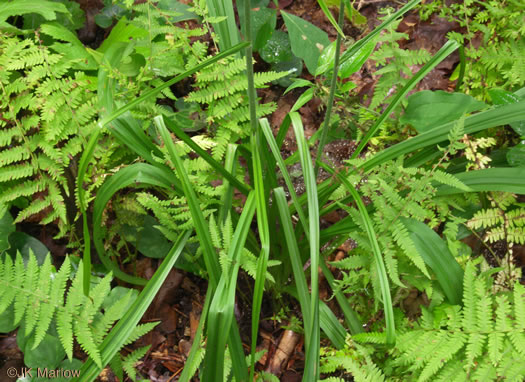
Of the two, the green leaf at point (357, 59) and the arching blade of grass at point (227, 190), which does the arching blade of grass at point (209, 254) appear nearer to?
the arching blade of grass at point (227, 190)

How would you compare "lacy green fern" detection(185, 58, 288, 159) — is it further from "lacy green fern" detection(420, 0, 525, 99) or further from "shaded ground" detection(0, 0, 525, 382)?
"lacy green fern" detection(420, 0, 525, 99)

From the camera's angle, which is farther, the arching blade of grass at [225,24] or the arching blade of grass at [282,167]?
the arching blade of grass at [225,24]

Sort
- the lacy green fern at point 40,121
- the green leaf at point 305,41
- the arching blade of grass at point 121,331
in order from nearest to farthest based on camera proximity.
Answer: the arching blade of grass at point 121,331, the lacy green fern at point 40,121, the green leaf at point 305,41

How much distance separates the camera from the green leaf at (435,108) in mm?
1622

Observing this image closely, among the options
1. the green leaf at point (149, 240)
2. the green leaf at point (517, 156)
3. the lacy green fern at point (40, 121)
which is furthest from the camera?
the green leaf at point (149, 240)

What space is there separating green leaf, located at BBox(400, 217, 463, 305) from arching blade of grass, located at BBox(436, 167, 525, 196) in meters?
0.22

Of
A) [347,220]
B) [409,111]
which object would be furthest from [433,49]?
[347,220]

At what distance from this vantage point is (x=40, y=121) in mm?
1779

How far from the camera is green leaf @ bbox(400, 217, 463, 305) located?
55.6 inches

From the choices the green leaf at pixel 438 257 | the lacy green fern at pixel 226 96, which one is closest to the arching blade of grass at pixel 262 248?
the lacy green fern at pixel 226 96

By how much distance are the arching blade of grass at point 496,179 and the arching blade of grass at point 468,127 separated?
5.8 inches

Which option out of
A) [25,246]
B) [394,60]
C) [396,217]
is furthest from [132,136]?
[394,60]

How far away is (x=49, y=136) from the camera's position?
1667 mm

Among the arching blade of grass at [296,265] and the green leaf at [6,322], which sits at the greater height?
the arching blade of grass at [296,265]
